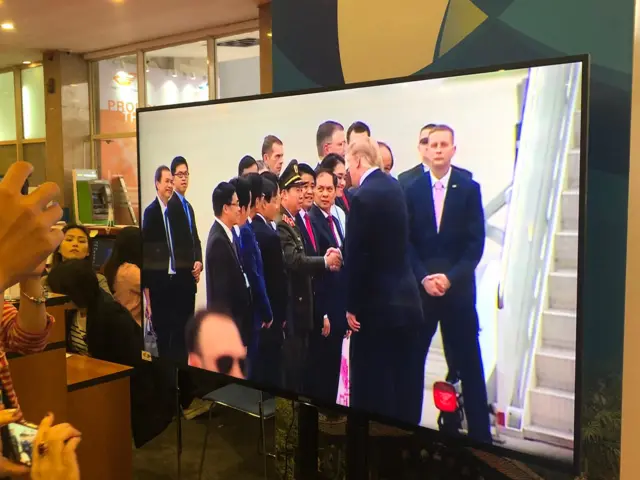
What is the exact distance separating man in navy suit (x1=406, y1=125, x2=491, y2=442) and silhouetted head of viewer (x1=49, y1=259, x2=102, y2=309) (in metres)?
2.02

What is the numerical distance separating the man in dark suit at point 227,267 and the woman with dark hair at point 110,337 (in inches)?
43.2

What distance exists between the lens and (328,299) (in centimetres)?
200

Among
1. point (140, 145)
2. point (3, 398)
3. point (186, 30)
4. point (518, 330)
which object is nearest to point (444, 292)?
point (518, 330)

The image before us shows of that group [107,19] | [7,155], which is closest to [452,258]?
[107,19]

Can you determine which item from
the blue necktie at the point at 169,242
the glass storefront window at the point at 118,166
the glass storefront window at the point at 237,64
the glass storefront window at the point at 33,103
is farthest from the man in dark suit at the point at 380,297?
the glass storefront window at the point at 33,103

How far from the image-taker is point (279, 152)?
6.87ft

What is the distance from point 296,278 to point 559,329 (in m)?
0.86

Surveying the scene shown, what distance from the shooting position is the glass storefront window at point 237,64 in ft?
19.0

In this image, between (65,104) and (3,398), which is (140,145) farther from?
(65,104)

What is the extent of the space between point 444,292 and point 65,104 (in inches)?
267

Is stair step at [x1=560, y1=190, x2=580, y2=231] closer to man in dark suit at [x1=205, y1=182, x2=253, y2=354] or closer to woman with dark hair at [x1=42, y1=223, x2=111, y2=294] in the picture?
man in dark suit at [x1=205, y1=182, x2=253, y2=354]

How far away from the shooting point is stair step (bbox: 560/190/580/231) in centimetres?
150

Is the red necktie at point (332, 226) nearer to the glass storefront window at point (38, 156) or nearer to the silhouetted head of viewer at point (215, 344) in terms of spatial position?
the silhouetted head of viewer at point (215, 344)

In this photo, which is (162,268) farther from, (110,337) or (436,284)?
(436,284)
